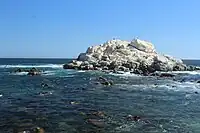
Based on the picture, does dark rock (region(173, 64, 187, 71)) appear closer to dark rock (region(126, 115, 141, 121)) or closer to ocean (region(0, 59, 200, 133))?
ocean (region(0, 59, 200, 133))

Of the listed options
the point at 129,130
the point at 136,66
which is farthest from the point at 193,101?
the point at 136,66

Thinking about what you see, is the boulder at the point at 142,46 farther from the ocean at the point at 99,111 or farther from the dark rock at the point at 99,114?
the dark rock at the point at 99,114

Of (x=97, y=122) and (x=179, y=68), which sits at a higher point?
(x=179, y=68)

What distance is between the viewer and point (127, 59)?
110188 mm

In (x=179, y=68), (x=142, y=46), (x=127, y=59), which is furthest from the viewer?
(x=142, y=46)

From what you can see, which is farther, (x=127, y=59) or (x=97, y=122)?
(x=127, y=59)

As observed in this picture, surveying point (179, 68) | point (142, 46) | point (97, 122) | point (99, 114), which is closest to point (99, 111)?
point (99, 114)

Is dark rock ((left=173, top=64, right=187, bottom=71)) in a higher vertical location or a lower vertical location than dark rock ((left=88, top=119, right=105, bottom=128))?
higher

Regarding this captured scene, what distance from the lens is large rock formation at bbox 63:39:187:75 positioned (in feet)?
342

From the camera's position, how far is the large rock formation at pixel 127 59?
342 ft

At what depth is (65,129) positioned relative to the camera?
29.0 metres

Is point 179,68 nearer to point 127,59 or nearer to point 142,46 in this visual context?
point 127,59

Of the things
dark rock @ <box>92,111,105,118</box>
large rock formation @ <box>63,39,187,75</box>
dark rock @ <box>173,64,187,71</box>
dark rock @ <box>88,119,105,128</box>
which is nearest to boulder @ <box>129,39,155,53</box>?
large rock formation @ <box>63,39,187,75</box>

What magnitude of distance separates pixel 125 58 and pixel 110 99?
215ft
